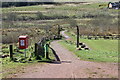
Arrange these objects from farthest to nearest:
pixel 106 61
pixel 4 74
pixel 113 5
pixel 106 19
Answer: pixel 113 5
pixel 106 19
pixel 106 61
pixel 4 74

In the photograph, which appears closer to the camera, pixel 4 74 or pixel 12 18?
pixel 4 74

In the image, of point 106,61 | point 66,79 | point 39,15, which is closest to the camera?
point 66,79

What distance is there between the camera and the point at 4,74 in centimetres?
998

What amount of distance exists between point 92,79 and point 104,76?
0.58 metres

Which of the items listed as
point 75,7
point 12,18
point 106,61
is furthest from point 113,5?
point 106,61

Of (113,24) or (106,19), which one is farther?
(106,19)

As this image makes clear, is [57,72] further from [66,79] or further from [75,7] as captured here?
[75,7]

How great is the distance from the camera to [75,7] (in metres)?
104

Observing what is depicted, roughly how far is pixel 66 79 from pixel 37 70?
60.9 inches

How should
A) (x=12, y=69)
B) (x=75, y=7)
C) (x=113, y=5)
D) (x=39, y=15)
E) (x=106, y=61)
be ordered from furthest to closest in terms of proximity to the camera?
(x=75, y=7), (x=113, y=5), (x=39, y=15), (x=106, y=61), (x=12, y=69)

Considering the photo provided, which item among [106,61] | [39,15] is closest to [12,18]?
[39,15]

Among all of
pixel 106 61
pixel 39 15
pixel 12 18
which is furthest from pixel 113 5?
pixel 106 61

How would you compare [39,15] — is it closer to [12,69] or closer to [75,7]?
[75,7]

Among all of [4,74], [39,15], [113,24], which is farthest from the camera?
[39,15]
